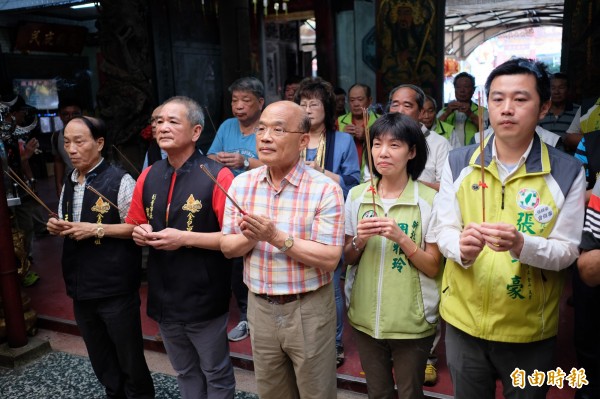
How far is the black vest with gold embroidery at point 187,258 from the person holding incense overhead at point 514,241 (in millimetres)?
1093

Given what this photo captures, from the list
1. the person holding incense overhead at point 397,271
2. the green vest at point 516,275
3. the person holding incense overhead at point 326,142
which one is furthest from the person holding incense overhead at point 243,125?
the green vest at point 516,275

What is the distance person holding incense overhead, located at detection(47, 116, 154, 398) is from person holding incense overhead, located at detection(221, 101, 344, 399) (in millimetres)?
872

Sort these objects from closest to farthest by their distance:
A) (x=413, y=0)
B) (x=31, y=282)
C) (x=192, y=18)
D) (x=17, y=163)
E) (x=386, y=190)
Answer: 1. (x=386, y=190)
2. (x=17, y=163)
3. (x=31, y=282)
4. (x=192, y=18)
5. (x=413, y=0)

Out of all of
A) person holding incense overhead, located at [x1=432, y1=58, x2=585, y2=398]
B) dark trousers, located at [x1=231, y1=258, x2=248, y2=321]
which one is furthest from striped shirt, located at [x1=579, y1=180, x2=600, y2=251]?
dark trousers, located at [x1=231, y1=258, x2=248, y2=321]

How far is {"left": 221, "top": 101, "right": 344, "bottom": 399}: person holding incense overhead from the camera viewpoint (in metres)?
1.94

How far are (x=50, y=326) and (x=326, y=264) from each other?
309 centimetres

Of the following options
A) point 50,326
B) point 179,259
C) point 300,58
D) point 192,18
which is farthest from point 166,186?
point 300,58

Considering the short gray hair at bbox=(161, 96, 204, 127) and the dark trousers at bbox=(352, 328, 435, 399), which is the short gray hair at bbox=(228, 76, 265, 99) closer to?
the short gray hair at bbox=(161, 96, 204, 127)

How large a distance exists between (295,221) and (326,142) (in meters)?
1.03

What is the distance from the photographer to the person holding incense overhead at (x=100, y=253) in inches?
102

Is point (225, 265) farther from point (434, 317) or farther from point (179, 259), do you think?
point (434, 317)

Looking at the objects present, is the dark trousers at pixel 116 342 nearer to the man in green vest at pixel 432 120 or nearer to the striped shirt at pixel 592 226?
the striped shirt at pixel 592 226

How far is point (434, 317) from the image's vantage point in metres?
→ 2.07

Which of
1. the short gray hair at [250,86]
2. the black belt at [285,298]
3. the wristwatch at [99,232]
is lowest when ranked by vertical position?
the black belt at [285,298]
